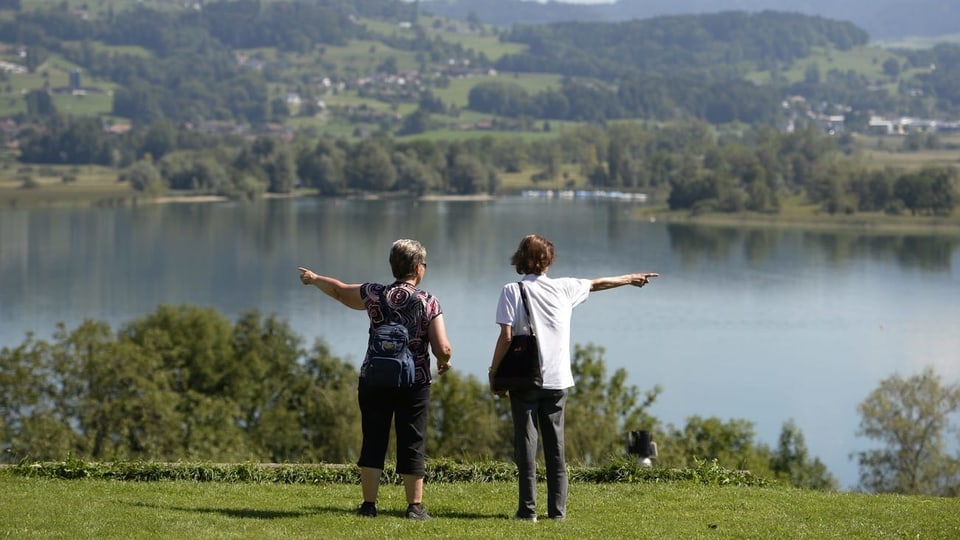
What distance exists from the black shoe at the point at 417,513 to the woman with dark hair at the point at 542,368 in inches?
18.6

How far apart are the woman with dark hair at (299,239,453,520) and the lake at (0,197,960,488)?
73.1 feet

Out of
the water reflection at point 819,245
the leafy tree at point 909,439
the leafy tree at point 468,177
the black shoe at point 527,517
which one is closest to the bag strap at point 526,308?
the black shoe at point 527,517

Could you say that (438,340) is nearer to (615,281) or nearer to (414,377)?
(414,377)

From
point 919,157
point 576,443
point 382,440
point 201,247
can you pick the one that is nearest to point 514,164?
point 919,157

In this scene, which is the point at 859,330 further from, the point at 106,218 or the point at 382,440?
the point at 106,218

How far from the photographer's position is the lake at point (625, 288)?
38.5m

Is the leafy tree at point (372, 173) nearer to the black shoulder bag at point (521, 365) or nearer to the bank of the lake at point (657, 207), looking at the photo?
the bank of the lake at point (657, 207)

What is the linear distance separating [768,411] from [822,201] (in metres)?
67.1

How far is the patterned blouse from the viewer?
6.88 metres

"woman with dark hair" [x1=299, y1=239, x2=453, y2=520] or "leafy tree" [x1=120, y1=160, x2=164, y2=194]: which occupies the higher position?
"woman with dark hair" [x1=299, y1=239, x2=453, y2=520]

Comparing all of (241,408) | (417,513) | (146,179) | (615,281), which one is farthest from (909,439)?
(146,179)

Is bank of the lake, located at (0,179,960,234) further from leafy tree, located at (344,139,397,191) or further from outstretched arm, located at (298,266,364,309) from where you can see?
outstretched arm, located at (298,266,364,309)

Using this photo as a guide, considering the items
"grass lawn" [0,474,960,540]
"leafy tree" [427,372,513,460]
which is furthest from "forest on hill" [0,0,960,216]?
"grass lawn" [0,474,960,540]

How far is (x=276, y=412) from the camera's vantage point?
26219 millimetres
